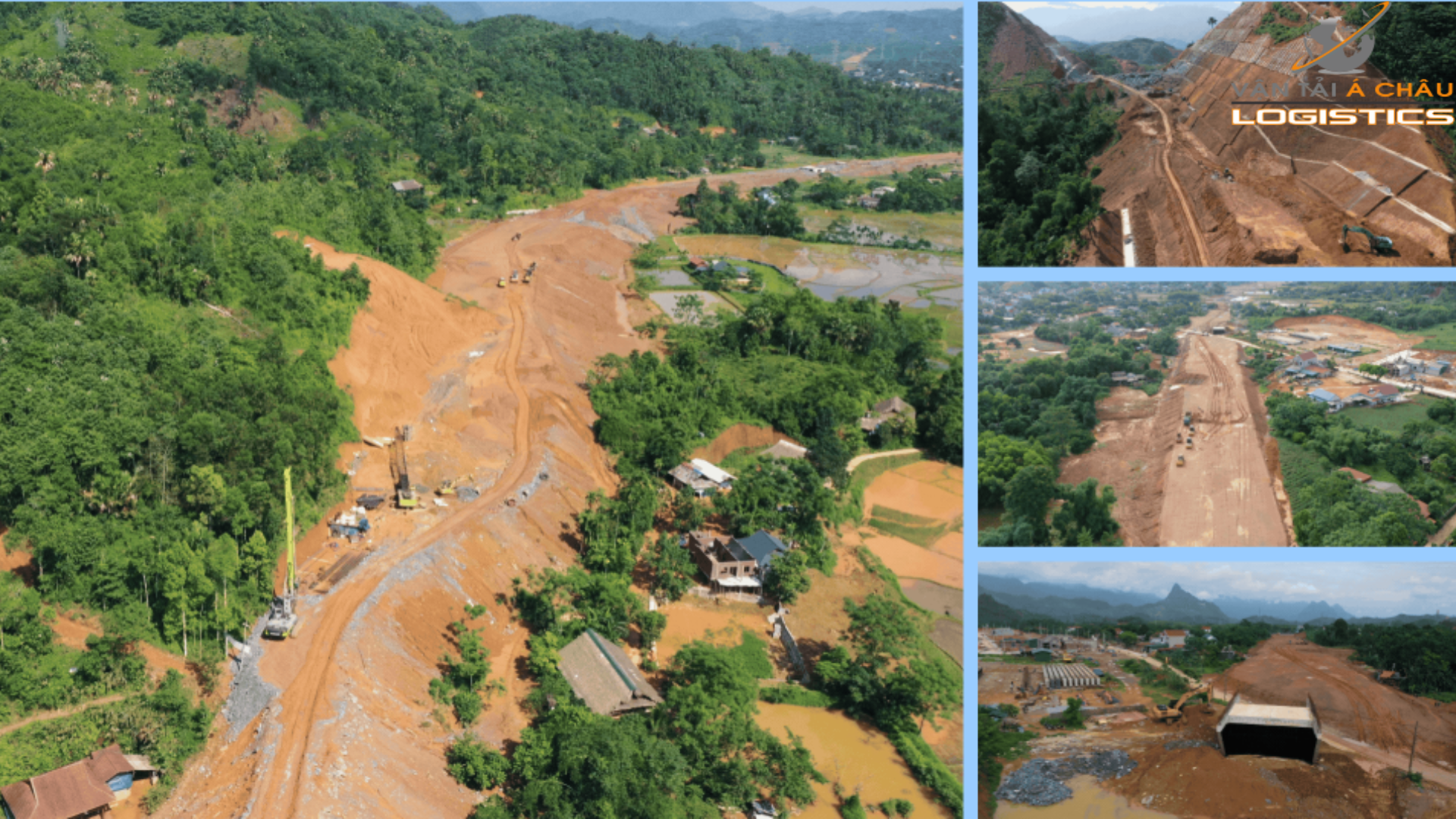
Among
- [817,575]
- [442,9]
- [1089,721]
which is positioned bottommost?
[817,575]

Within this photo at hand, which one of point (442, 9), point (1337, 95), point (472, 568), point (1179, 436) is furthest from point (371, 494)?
point (442, 9)

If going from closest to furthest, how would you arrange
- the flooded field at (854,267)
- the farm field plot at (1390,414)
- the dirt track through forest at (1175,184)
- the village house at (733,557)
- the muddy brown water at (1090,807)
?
the dirt track through forest at (1175,184), the farm field plot at (1390,414), the muddy brown water at (1090,807), the village house at (733,557), the flooded field at (854,267)

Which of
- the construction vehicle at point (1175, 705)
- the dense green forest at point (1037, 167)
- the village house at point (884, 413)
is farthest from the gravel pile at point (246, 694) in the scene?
the village house at point (884, 413)

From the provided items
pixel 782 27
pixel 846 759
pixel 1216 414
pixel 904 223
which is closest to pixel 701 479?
pixel 846 759

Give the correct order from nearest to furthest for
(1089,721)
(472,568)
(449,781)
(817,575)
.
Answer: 1. (1089,721)
2. (449,781)
3. (472,568)
4. (817,575)

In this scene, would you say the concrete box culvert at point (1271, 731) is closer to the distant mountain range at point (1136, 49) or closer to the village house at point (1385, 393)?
the village house at point (1385, 393)

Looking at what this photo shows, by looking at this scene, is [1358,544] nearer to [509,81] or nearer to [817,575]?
[817,575]

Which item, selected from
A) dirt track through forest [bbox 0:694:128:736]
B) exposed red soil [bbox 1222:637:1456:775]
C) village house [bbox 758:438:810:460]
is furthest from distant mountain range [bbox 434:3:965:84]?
exposed red soil [bbox 1222:637:1456:775]

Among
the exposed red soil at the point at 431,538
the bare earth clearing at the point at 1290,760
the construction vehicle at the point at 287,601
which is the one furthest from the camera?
the construction vehicle at the point at 287,601
